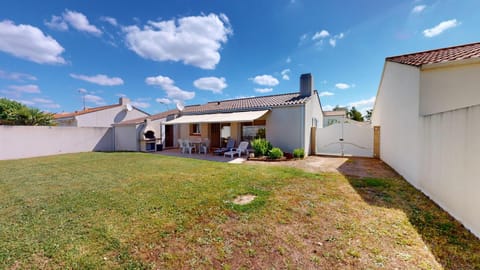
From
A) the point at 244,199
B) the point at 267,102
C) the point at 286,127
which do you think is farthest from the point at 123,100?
the point at 244,199

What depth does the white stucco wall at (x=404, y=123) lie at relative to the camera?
7934 millimetres

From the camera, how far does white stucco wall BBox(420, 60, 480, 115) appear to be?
23.7 feet

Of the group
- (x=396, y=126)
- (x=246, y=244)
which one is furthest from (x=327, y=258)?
(x=396, y=126)

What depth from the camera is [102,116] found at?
30.4 m

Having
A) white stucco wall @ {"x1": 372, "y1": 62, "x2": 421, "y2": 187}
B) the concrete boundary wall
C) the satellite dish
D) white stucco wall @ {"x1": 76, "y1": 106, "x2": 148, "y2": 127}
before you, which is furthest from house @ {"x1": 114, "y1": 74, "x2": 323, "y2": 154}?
white stucco wall @ {"x1": 76, "y1": 106, "x2": 148, "y2": 127}

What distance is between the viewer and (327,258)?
353cm

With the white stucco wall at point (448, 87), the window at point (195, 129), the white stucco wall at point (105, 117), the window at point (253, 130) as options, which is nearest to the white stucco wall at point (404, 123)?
the white stucco wall at point (448, 87)

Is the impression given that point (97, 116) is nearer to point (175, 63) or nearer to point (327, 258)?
point (175, 63)

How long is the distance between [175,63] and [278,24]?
635 inches

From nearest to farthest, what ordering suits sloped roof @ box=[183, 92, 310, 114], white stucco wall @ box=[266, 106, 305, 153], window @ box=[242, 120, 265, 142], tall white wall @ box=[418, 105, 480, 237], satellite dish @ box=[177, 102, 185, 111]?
1. tall white wall @ box=[418, 105, 480, 237]
2. white stucco wall @ box=[266, 106, 305, 153]
3. sloped roof @ box=[183, 92, 310, 114]
4. window @ box=[242, 120, 265, 142]
5. satellite dish @ box=[177, 102, 185, 111]

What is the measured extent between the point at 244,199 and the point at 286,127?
1174 centimetres

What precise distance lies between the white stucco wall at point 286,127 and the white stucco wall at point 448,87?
9.06 meters

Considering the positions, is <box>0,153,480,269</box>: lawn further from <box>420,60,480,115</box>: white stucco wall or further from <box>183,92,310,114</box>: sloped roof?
<box>183,92,310,114</box>: sloped roof

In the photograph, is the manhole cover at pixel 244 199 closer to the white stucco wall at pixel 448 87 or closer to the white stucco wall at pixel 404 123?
the white stucco wall at pixel 404 123
